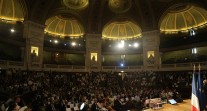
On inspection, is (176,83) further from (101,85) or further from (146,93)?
(101,85)

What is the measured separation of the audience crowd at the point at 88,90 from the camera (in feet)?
32.8

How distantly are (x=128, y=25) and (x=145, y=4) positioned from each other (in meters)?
7.29

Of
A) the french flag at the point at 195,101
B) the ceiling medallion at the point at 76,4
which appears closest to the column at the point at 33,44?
the ceiling medallion at the point at 76,4

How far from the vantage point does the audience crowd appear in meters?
9.99

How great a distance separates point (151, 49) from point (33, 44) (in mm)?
16568

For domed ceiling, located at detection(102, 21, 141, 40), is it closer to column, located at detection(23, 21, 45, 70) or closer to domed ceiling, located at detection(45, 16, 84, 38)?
domed ceiling, located at detection(45, 16, 84, 38)

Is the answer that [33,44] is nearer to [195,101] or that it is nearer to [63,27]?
[63,27]

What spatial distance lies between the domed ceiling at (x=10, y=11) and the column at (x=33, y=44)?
3.74 meters

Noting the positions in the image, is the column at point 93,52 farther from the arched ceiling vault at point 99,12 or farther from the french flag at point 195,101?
the french flag at point 195,101

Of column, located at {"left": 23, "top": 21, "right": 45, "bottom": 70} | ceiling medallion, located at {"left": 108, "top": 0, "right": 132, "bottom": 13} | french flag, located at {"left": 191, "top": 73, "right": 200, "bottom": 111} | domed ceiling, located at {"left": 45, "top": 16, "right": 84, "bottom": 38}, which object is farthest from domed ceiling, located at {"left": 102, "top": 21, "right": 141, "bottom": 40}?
french flag, located at {"left": 191, "top": 73, "right": 200, "bottom": 111}

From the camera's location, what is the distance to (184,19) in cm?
2909

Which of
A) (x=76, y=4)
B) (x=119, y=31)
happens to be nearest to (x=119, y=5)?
(x=119, y=31)

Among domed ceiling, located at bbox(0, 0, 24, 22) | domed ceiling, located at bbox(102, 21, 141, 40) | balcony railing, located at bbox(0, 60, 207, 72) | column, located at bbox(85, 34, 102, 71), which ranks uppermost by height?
domed ceiling, located at bbox(0, 0, 24, 22)

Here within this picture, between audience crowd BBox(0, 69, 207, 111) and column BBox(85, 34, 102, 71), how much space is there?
2.01 m
